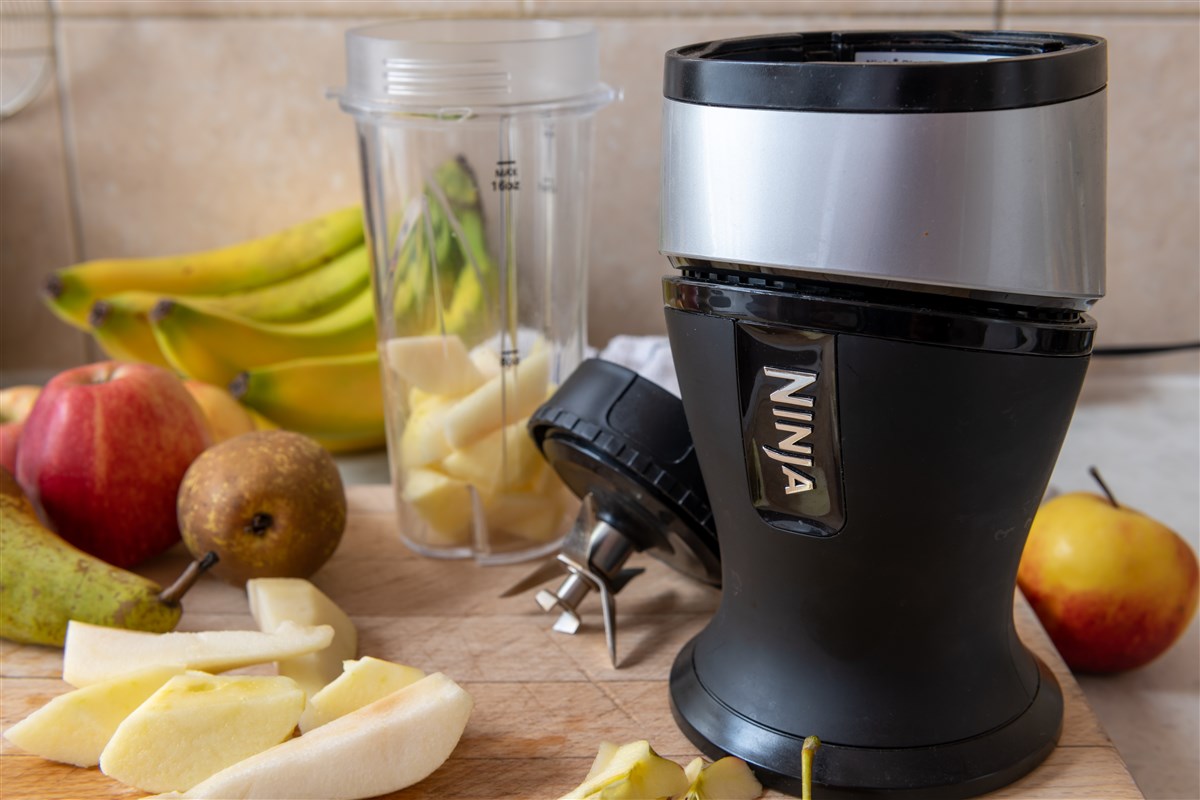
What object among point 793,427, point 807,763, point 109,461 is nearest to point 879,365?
point 793,427

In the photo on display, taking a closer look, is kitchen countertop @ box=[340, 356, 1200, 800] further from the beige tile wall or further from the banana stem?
the banana stem

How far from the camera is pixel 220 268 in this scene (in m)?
1.04

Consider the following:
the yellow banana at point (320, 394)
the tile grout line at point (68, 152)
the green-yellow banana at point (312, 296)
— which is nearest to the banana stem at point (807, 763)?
the yellow banana at point (320, 394)

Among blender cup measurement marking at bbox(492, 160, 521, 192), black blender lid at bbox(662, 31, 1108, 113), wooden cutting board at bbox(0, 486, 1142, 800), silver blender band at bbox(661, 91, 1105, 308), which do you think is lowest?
wooden cutting board at bbox(0, 486, 1142, 800)

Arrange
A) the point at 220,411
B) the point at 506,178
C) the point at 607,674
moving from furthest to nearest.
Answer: the point at 220,411, the point at 506,178, the point at 607,674

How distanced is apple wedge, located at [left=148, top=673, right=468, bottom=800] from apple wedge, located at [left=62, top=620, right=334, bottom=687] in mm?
67

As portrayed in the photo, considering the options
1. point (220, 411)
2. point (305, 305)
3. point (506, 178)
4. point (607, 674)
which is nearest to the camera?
point (607, 674)

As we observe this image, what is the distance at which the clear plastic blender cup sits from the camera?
0.68m

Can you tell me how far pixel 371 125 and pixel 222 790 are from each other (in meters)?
0.40

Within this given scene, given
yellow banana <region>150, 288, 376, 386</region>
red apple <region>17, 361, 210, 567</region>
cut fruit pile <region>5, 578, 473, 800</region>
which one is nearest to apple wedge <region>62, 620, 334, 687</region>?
cut fruit pile <region>5, 578, 473, 800</region>

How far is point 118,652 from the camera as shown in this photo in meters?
0.58

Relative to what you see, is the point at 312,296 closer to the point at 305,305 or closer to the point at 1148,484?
the point at 305,305

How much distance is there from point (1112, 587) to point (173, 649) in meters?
0.50

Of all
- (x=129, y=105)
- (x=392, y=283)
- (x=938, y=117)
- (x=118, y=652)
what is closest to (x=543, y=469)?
(x=392, y=283)
